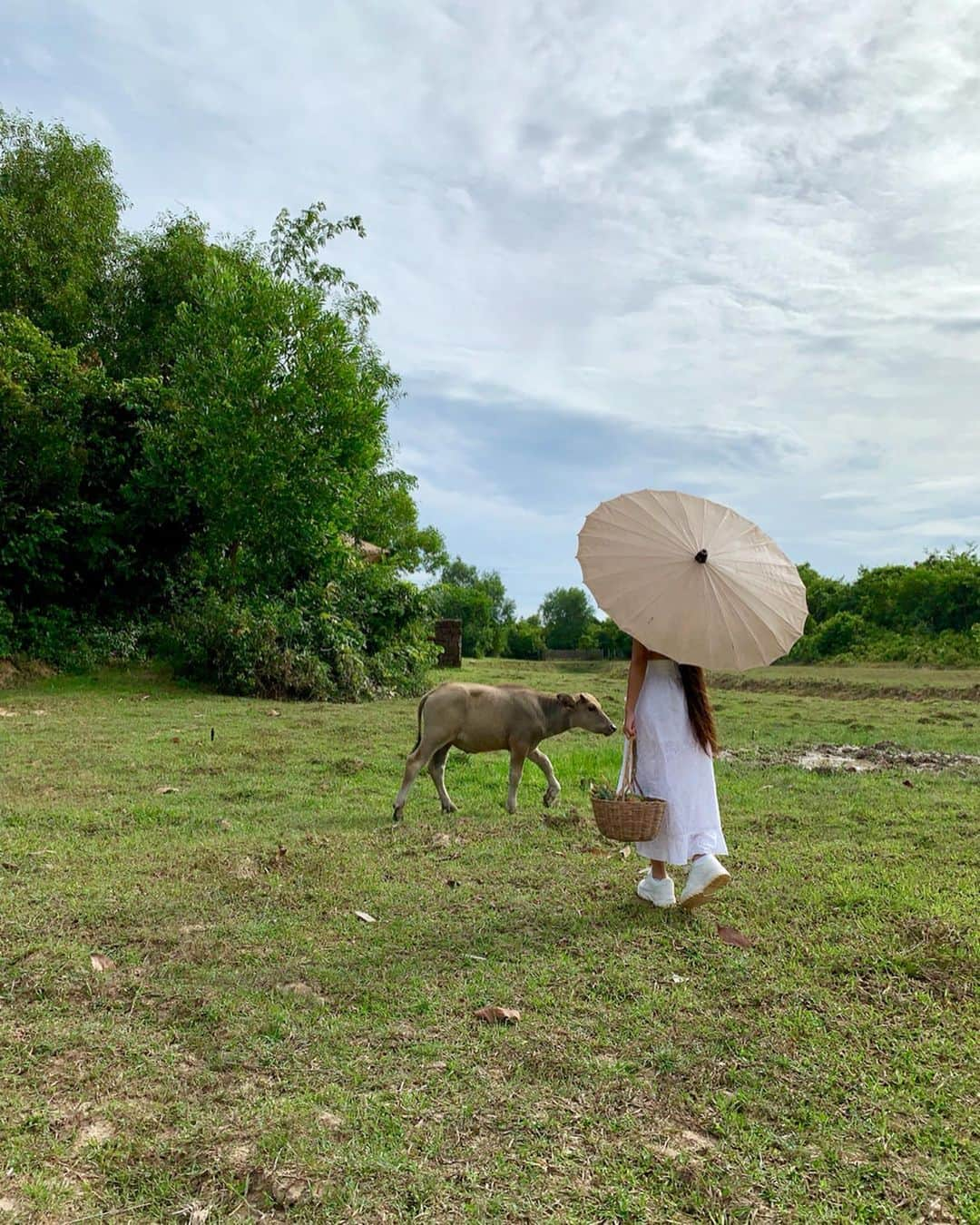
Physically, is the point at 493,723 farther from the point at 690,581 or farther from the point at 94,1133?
the point at 94,1133

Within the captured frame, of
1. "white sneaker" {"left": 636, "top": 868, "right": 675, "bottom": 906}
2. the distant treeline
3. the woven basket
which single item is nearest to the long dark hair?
the woven basket

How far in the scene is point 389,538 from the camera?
3562 centimetres

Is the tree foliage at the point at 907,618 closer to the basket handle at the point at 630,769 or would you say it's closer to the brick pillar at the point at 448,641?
the brick pillar at the point at 448,641

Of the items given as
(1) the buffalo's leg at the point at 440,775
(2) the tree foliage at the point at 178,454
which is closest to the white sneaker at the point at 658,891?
Result: (1) the buffalo's leg at the point at 440,775

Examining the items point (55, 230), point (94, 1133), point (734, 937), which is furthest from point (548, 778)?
point (55, 230)

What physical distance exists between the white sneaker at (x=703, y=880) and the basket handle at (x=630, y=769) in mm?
545

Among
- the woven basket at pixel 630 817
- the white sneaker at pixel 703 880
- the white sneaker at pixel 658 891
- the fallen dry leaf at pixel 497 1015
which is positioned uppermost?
the woven basket at pixel 630 817

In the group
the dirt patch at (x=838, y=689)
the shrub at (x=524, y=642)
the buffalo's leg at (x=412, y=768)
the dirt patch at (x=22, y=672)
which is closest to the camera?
the buffalo's leg at (x=412, y=768)

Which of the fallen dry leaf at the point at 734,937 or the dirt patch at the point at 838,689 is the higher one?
the dirt patch at the point at 838,689

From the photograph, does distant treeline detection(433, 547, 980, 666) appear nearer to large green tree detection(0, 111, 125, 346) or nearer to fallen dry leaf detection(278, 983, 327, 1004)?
large green tree detection(0, 111, 125, 346)

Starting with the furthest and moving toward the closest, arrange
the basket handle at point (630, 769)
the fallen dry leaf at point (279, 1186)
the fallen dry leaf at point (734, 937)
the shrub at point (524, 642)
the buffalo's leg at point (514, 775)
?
1. the shrub at point (524, 642)
2. the buffalo's leg at point (514, 775)
3. the basket handle at point (630, 769)
4. the fallen dry leaf at point (734, 937)
5. the fallen dry leaf at point (279, 1186)

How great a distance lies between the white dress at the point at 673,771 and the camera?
5.04 meters

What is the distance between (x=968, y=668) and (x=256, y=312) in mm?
21686

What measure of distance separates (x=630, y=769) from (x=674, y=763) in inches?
10.4
